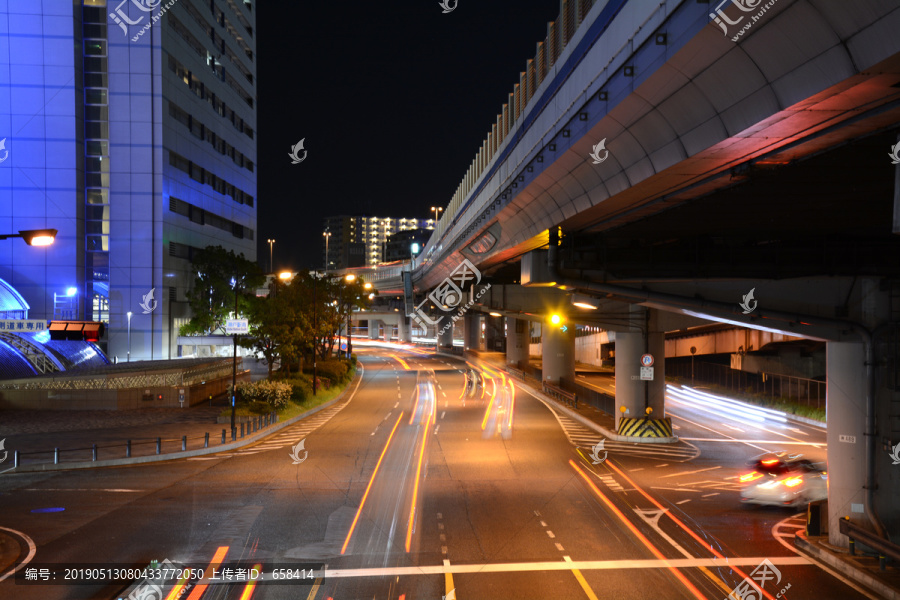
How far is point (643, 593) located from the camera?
11.8 meters

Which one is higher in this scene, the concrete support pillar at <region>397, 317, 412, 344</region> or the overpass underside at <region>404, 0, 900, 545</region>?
the overpass underside at <region>404, 0, 900, 545</region>

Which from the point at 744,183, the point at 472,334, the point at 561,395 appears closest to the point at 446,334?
the point at 472,334

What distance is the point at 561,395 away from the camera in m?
43.8

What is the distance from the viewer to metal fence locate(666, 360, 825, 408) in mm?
40094

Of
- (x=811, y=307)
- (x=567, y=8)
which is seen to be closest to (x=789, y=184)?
(x=811, y=307)

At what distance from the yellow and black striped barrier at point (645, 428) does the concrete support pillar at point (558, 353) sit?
23324mm

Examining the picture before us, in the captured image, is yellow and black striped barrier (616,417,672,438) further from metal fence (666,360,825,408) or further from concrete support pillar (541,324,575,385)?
concrete support pillar (541,324,575,385)

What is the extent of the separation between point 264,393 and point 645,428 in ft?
62.9

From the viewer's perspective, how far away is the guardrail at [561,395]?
4041cm

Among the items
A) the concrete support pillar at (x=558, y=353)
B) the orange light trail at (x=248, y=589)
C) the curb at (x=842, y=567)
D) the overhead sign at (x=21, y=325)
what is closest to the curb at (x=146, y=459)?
the orange light trail at (x=248, y=589)

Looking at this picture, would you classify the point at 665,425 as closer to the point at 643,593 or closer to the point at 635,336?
the point at 635,336

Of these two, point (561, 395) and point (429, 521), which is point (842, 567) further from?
point (561, 395)

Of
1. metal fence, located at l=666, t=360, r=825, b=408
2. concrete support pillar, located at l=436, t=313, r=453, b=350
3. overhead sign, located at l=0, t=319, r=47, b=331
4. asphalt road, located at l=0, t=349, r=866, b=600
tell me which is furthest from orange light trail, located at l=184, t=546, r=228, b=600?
concrete support pillar, located at l=436, t=313, r=453, b=350

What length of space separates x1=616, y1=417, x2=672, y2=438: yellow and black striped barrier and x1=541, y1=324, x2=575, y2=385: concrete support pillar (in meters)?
23.3
